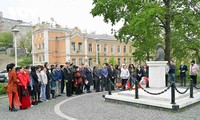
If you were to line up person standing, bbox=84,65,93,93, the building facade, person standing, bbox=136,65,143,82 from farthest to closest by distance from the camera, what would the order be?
the building facade < person standing, bbox=136,65,143,82 < person standing, bbox=84,65,93,93

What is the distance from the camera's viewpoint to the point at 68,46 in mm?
51250

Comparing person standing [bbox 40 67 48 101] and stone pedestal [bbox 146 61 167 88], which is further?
stone pedestal [bbox 146 61 167 88]

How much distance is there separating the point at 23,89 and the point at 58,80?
10.2 ft

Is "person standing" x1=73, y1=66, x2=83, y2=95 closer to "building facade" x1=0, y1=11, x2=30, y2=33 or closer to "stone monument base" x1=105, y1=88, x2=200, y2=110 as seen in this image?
"stone monument base" x1=105, y1=88, x2=200, y2=110

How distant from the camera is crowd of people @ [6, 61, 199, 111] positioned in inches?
405

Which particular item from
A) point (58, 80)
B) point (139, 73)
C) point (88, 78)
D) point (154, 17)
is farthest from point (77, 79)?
point (154, 17)

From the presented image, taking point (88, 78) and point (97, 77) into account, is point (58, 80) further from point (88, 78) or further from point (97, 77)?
point (97, 77)

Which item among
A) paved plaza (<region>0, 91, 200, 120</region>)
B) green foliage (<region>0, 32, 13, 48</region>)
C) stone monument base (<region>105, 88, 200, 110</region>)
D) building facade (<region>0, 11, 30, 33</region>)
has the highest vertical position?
building facade (<region>0, 11, 30, 33</region>)

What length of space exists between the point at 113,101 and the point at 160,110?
8.55 feet

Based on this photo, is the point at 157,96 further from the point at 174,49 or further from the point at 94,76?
the point at 174,49

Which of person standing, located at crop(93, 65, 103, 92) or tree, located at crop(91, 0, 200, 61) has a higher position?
tree, located at crop(91, 0, 200, 61)

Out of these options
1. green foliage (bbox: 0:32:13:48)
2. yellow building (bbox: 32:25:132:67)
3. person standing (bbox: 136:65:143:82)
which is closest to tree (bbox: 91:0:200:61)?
person standing (bbox: 136:65:143:82)

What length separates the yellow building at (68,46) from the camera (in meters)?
51.7

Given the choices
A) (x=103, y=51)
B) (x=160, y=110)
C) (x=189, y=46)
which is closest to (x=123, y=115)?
(x=160, y=110)
